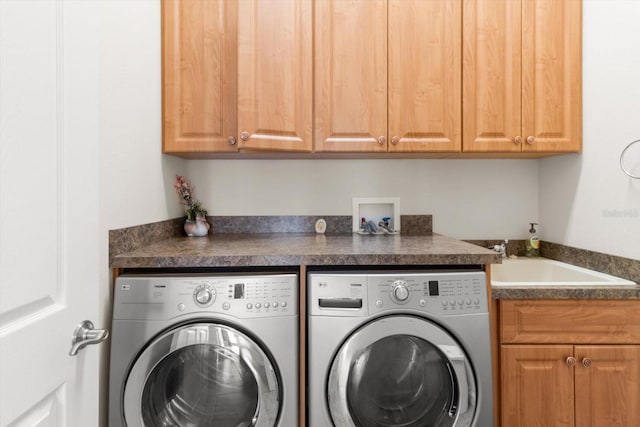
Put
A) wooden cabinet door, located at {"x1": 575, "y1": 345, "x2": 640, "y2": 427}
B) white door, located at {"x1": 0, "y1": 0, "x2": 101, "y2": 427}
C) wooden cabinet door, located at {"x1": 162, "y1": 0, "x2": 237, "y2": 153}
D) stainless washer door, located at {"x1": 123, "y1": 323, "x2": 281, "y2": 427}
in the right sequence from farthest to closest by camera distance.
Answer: wooden cabinet door, located at {"x1": 162, "y1": 0, "x2": 237, "y2": 153}
wooden cabinet door, located at {"x1": 575, "y1": 345, "x2": 640, "y2": 427}
stainless washer door, located at {"x1": 123, "y1": 323, "x2": 281, "y2": 427}
white door, located at {"x1": 0, "y1": 0, "x2": 101, "y2": 427}

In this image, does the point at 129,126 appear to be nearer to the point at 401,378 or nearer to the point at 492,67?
the point at 401,378

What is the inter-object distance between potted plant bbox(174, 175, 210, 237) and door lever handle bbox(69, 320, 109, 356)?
3.60 feet

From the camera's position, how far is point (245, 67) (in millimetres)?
1547

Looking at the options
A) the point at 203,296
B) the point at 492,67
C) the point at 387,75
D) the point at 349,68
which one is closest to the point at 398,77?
the point at 387,75

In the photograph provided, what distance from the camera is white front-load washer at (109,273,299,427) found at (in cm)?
120

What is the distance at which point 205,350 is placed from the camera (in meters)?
1.25

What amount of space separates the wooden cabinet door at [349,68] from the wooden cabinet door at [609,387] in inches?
51.2

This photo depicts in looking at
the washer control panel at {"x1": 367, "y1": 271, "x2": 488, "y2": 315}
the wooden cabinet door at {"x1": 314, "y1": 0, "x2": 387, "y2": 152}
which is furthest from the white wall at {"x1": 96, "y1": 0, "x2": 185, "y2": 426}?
the washer control panel at {"x1": 367, "y1": 271, "x2": 488, "y2": 315}

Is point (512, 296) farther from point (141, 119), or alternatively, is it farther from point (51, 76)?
point (141, 119)

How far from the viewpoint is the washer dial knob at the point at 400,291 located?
1256 mm

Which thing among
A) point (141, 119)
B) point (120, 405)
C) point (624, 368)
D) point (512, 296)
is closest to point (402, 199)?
point (512, 296)

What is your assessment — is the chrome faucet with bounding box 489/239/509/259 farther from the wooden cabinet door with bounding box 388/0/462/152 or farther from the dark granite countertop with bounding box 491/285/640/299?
the wooden cabinet door with bounding box 388/0/462/152

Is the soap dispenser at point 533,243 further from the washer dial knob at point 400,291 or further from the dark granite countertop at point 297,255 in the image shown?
the washer dial knob at point 400,291

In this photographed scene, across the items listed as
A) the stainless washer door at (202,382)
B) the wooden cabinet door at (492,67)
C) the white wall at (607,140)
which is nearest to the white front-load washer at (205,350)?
the stainless washer door at (202,382)
